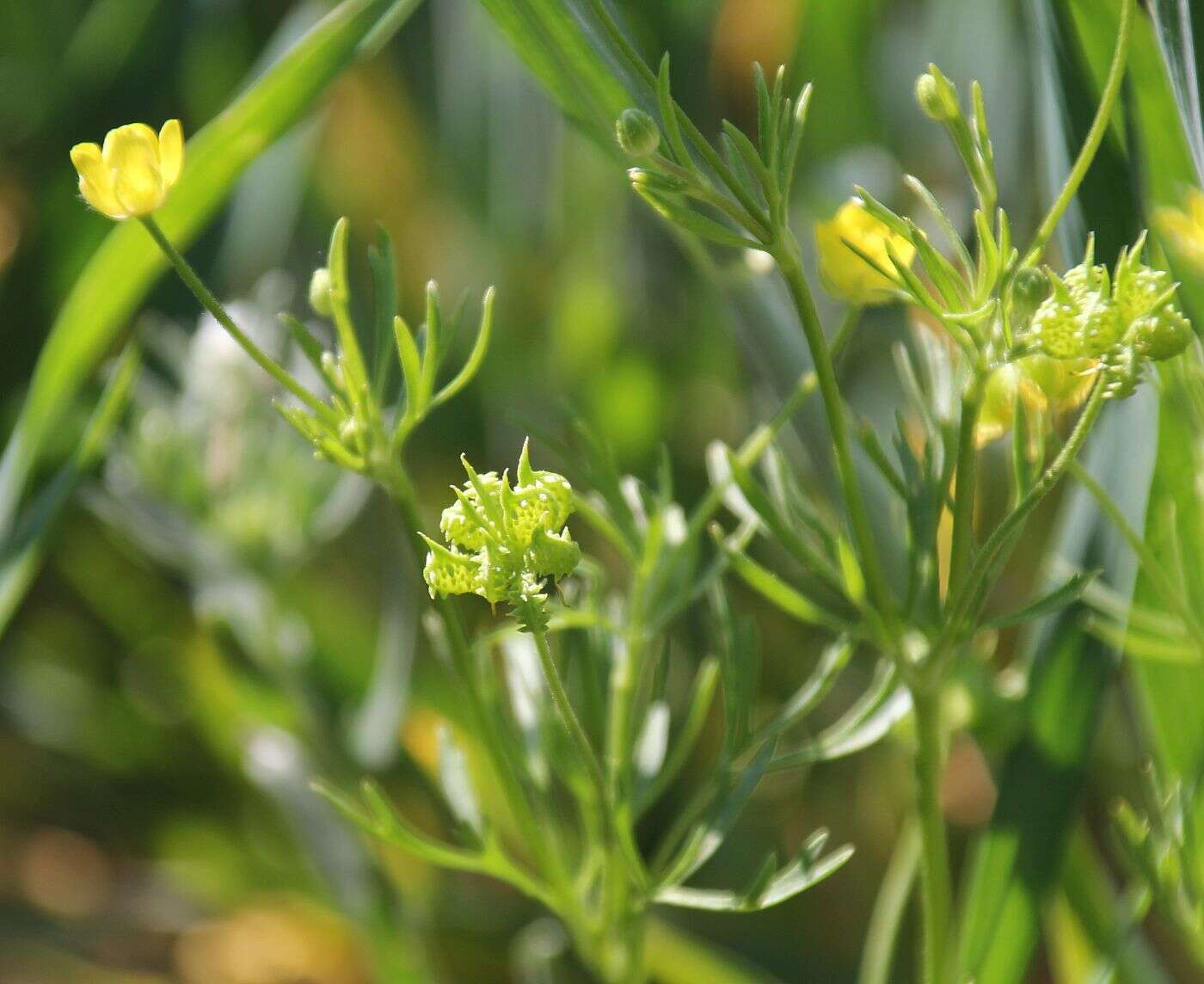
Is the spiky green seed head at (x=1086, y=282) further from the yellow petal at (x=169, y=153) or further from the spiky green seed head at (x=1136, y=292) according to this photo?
the yellow petal at (x=169, y=153)

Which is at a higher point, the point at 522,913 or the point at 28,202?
the point at 28,202

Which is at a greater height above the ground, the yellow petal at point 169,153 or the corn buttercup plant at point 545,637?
the yellow petal at point 169,153

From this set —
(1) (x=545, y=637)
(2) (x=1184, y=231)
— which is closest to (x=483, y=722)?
(1) (x=545, y=637)

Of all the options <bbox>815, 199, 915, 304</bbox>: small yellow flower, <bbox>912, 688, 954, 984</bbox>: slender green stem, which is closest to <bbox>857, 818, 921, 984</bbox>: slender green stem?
<bbox>912, 688, 954, 984</bbox>: slender green stem

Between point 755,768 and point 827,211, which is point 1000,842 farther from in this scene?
point 827,211

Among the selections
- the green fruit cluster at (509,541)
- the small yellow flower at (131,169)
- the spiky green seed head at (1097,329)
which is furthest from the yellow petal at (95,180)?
the spiky green seed head at (1097,329)

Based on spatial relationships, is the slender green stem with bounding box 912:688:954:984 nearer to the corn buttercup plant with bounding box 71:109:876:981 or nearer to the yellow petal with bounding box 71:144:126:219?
the corn buttercup plant with bounding box 71:109:876:981

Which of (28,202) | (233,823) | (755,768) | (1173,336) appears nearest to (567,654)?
(755,768)

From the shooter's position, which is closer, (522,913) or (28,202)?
(522,913)

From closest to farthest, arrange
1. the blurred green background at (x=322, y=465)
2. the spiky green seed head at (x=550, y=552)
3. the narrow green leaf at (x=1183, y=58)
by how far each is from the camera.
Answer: the spiky green seed head at (x=550, y=552), the narrow green leaf at (x=1183, y=58), the blurred green background at (x=322, y=465)
